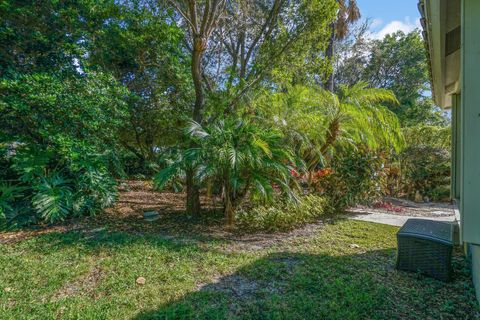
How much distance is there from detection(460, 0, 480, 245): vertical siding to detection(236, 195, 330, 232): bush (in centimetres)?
332

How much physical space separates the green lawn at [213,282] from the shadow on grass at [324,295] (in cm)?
1

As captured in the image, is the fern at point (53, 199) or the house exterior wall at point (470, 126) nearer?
the house exterior wall at point (470, 126)

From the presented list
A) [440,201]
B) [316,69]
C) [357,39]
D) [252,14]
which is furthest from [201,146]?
[357,39]

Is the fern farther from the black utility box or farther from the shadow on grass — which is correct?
the black utility box

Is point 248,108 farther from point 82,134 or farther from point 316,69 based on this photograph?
point 82,134

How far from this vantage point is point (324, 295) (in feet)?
8.86

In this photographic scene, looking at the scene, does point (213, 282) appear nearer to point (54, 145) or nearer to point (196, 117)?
point (196, 117)

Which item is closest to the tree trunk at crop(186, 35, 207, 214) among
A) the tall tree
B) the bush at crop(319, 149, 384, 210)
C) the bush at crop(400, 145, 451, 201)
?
the tall tree

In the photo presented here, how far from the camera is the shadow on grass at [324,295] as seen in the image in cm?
242

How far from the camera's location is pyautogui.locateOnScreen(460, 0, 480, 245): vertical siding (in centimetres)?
161

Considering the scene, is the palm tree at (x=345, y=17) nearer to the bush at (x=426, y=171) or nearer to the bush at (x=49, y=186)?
the bush at (x=426, y=171)

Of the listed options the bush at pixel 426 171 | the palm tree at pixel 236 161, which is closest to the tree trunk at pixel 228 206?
the palm tree at pixel 236 161

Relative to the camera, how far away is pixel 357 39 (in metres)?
16.8

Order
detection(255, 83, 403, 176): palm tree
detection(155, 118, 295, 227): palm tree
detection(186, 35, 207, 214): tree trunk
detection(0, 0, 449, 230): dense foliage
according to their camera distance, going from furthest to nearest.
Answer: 1. detection(255, 83, 403, 176): palm tree
2. detection(186, 35, 207, 214): tree trunk
3. detection(0, 0, 449, 230): dense foliage
4. detection(155, 118, 295, 227): palm tree
